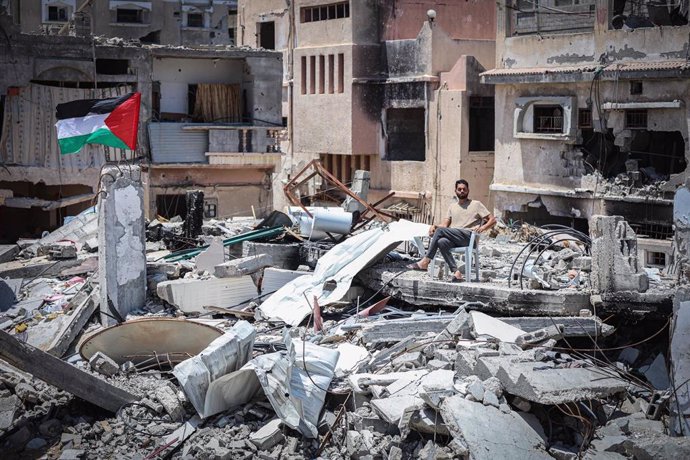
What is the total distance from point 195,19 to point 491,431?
33.9 metres

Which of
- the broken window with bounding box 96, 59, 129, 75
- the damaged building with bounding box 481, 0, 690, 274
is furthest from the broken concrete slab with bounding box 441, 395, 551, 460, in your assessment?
the broken window with bounding box 96, 59, 129, 75

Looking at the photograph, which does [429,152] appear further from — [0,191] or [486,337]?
[486,337]

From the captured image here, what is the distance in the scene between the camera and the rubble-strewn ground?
1091 centimetres

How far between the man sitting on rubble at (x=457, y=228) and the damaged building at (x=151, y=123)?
15.9 m

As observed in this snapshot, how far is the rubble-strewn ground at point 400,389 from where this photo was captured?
1091 cm

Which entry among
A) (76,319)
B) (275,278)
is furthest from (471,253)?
(76,319)

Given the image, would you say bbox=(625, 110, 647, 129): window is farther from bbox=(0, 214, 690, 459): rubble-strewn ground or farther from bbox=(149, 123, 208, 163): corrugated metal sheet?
bbox=(149, 123, 208, 163): corrugated metal sheet

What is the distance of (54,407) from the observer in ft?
41.2

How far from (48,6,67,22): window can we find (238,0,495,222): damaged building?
348 inches

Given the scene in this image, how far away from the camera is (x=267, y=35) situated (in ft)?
131

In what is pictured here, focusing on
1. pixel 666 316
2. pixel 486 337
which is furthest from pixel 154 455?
pixel 666 316

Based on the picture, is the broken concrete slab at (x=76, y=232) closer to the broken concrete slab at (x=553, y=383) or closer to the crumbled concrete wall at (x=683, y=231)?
the broken concrete slab at (x=553, y=383)

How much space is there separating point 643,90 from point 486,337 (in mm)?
12382

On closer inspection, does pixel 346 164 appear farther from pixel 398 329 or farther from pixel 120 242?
pixel 398 329
